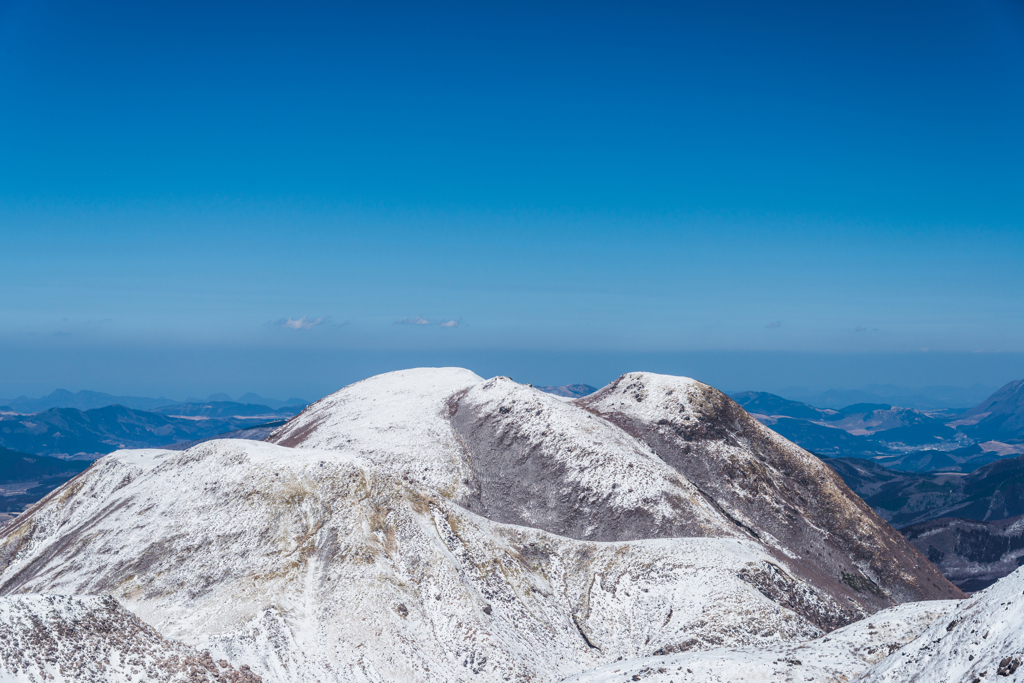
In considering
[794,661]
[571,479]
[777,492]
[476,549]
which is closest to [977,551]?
[777,492]

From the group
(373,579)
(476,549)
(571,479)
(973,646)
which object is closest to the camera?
(973,646)

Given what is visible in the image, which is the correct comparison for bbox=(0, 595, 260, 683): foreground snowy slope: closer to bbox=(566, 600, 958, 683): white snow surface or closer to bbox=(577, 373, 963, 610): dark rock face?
bbox=(566, 600, 958, 683): white snow surface

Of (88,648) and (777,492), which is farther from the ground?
(88,648)

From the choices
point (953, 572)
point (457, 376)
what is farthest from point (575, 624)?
point (953, 572)

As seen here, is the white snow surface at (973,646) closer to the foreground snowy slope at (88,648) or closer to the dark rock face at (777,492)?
the foreground snowy slope at (88,648)

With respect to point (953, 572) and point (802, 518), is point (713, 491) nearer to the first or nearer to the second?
point (802, 518)

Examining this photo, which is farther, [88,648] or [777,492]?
[777,492]

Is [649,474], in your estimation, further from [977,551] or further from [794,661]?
[977,551]

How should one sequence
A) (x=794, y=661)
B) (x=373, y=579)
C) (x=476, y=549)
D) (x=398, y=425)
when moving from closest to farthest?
1. (x=794, y=661)
2. (x=373, y=579)
3. (x=476, y=549)
4. (x=398, y=425)
